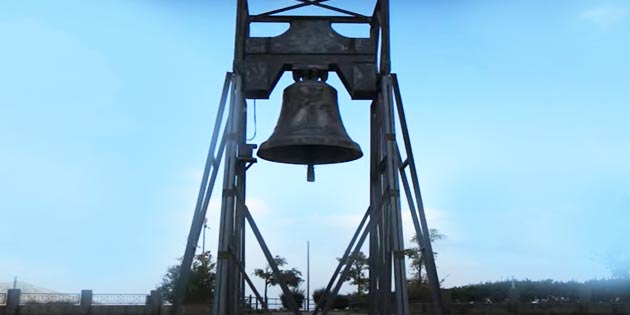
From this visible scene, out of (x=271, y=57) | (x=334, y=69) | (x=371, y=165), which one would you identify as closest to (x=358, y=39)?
(x=334, y=69)

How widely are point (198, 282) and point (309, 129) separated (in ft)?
85.8

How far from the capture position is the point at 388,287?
8.34m

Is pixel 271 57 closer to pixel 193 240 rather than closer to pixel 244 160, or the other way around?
pixel 244 160

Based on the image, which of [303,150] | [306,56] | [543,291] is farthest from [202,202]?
[543,291]

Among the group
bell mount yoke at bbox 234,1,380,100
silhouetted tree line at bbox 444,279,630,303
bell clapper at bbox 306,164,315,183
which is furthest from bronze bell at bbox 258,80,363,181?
silhouetted tree line at bbox 444,279,630,303

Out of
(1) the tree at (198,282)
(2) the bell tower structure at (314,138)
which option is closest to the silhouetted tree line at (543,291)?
(1) the tree at (198,282)

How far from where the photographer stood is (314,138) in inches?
302

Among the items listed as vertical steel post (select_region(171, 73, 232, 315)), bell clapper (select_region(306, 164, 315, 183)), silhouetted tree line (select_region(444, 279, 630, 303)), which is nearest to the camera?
vertical steel post (select_region(171, 73, 232, 315))

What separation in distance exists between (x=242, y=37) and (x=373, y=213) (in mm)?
3171

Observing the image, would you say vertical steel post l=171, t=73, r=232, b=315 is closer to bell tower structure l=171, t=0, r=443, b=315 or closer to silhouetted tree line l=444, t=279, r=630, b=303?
bell tower structure l=171, t=0, r=443, b=315

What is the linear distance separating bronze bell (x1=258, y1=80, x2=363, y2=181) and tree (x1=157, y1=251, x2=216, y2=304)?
1714cm

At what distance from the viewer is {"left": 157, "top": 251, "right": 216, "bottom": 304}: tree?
2791cm

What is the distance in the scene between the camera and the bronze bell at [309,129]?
779 cm

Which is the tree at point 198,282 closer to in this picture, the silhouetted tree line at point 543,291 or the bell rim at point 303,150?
the silhouetted tree line at point 543,291
